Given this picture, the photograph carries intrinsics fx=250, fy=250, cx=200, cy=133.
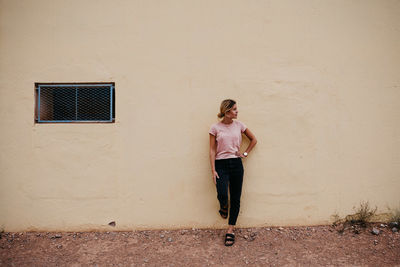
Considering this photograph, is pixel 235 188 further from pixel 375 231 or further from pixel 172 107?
pixel 375 231

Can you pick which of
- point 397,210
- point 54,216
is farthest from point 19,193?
point 397,210

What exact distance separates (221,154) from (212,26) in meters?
1.79

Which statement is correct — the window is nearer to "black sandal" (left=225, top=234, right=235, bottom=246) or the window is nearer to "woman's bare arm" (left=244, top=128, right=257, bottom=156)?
"woman's bare arm" (left=244, top=128, right=257, bottom=156)

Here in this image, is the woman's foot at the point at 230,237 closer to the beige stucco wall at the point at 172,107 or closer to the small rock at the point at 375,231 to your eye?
the beige stucco wall at the point at 172,107

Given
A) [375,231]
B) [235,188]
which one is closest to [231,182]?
[235,188]

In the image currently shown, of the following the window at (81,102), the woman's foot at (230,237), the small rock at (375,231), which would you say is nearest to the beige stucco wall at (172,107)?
the window at (81,102)

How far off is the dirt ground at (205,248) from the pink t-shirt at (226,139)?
44.9 inches

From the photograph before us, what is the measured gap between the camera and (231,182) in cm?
325

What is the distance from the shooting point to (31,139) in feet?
11.4

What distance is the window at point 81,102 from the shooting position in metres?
3.53

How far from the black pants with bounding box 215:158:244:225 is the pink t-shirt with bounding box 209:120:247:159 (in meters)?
0.08

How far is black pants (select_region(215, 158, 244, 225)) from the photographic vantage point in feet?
10.4

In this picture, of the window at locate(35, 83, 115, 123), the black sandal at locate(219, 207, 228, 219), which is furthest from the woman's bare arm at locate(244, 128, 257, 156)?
the window at locate(35, 83, 115, 123)

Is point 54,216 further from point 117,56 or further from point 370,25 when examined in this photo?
point 370,25
